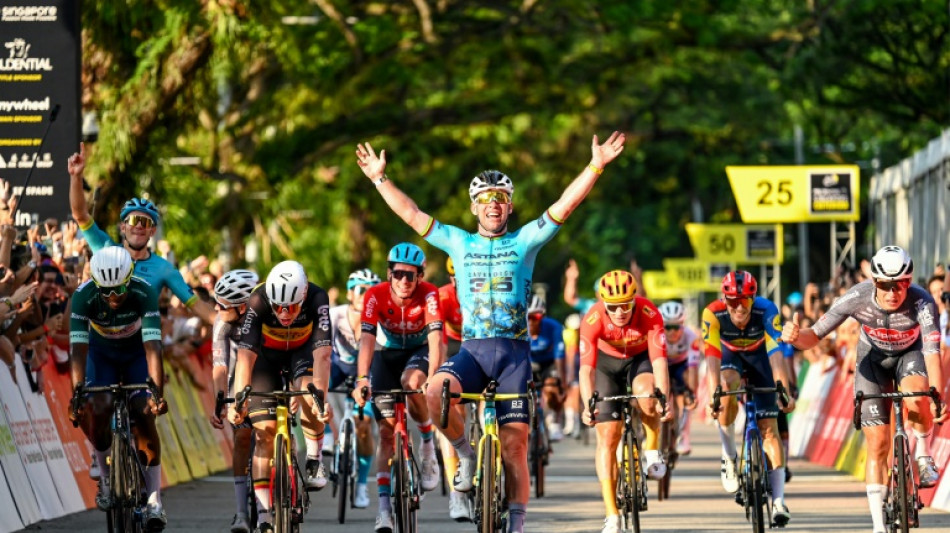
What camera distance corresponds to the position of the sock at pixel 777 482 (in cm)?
1616

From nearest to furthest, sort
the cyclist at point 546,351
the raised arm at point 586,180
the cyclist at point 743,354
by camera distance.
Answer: the raised arm at point 586,180, the cyclist at point 743,354, the cyclist at point 546,351

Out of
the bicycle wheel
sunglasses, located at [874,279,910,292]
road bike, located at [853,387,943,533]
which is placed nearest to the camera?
the bicycle wheel

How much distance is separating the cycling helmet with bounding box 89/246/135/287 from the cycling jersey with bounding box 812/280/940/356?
14.8 ft

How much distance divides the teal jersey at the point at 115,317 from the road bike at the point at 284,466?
104 cm

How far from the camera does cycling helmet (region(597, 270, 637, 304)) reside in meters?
15.5

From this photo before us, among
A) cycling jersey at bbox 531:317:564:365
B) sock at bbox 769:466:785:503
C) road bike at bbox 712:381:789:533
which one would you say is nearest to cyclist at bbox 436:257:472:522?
road bike at bbox 712:381:789:533

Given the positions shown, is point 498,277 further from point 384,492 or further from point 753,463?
point 753,463

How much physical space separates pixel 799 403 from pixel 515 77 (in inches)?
481

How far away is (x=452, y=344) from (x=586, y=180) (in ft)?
19.8

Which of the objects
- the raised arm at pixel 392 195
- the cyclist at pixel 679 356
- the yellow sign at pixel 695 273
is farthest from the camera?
the yellow sign at pixel 695 273

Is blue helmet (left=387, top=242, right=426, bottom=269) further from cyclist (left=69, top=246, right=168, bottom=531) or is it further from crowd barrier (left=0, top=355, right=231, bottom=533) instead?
crowd barrier (left=0, top=355, right=231, bottom=533)

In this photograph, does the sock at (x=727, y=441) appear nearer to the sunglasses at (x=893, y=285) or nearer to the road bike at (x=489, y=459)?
the sunglasses at (x=893, y=285)

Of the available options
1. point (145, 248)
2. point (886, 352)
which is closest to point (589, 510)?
point (886, 352)

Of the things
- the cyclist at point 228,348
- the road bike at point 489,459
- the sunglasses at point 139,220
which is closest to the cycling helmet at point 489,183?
the road bike at point 489,459
